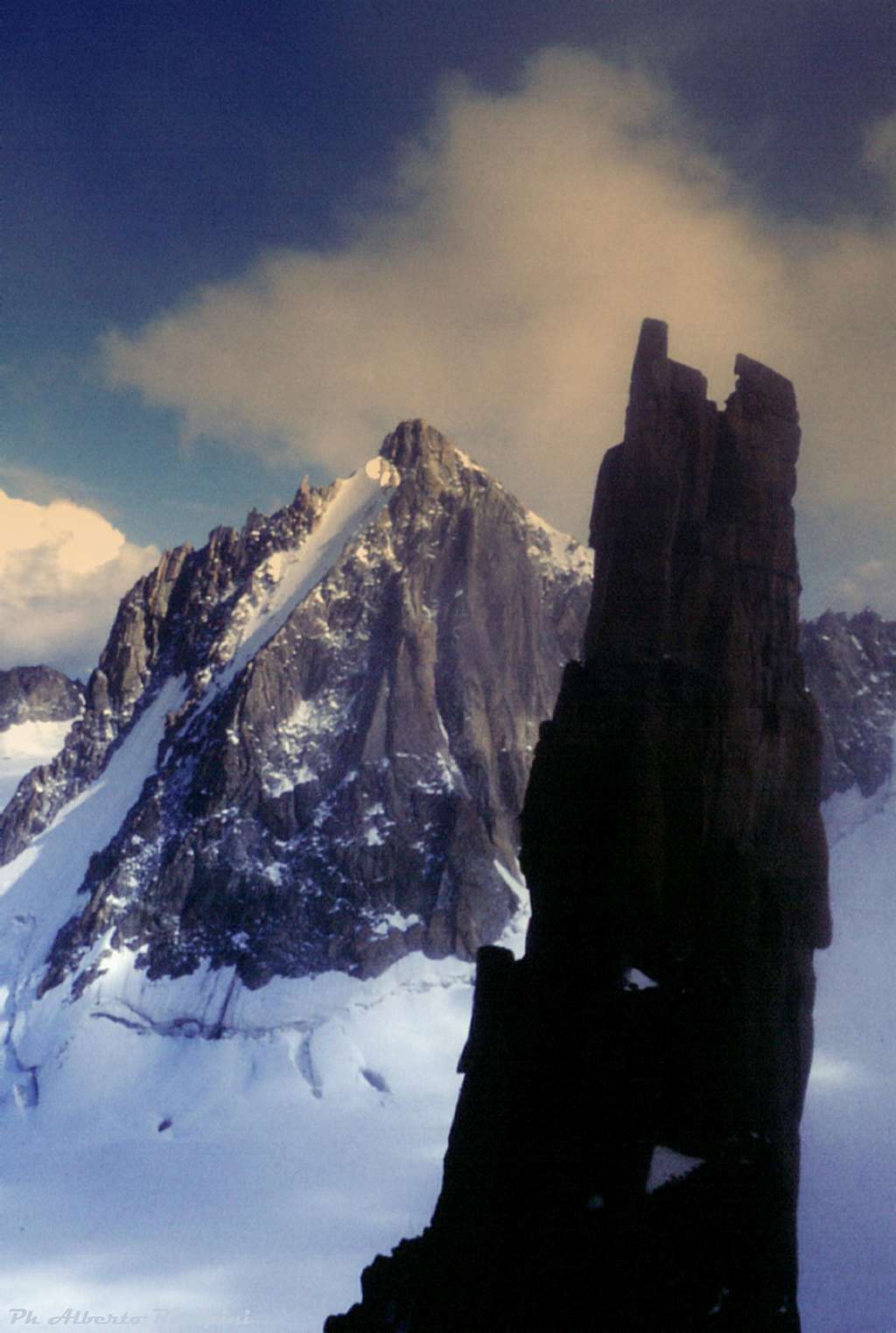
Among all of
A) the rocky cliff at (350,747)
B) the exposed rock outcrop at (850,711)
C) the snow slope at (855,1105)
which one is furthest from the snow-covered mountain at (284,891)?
the exposed rock outcrop at (850,711)

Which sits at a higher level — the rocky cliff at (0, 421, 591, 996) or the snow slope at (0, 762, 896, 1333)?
the rocky cliff at (0, 421, 591, 996)

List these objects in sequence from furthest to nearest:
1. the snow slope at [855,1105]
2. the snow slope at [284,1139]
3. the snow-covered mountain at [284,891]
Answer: the snow-covered mountain at [284,891] → the snow slope at [284,1139] → the snow slope at [855,1105]

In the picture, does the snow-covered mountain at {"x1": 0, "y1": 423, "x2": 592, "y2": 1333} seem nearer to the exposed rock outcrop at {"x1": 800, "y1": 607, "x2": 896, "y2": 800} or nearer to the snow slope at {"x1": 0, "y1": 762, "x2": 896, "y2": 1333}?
the snow slope at {"x1": 0, "y1": 762, "x2": 896, "y2": 1333}

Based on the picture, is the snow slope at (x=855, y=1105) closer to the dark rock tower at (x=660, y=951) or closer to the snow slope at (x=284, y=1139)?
the snow slope at (x=284, y=1139)

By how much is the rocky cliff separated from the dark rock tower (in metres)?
90.3

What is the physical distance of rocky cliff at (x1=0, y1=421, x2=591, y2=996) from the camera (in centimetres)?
11125

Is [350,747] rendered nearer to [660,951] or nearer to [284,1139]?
[284,1139]

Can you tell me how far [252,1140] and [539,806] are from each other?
85.2 meters

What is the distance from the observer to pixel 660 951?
52.1ft

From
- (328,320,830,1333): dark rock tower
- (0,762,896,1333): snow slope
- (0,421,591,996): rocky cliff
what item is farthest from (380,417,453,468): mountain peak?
(328,320,830,1333): dark rock tower

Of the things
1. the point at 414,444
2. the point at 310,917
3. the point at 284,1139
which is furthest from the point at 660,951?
the point at 414,444

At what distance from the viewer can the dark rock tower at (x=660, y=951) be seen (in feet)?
45.7

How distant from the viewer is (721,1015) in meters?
15.3

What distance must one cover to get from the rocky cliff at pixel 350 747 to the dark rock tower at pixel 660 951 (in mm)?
90267
